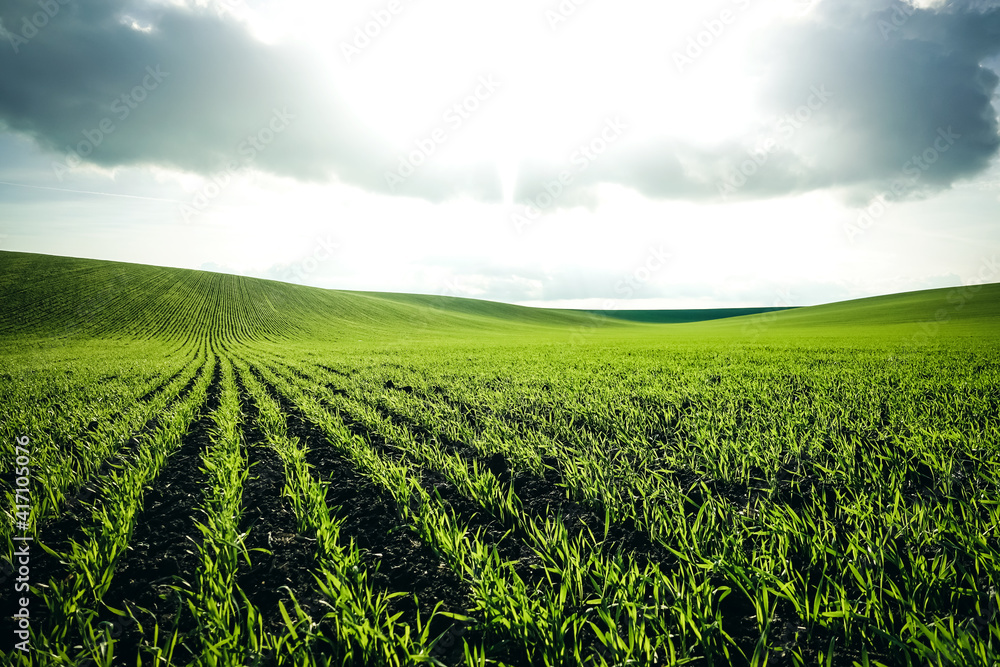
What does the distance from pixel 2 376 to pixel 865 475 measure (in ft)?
85.5

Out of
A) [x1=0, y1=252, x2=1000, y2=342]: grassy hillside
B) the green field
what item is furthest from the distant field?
the green field

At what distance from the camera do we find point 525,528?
3.48m

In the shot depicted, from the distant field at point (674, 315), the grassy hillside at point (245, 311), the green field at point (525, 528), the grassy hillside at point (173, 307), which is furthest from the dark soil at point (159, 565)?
the distant field at point (674, 315)

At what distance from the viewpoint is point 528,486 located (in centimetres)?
457

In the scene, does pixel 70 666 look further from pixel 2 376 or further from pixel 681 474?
pixel 2 376

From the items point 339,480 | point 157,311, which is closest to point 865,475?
point 339,480

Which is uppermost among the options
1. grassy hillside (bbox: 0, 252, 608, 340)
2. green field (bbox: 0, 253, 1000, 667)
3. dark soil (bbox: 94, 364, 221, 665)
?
grassy hillside (bbox: 0, 252, 608, 340)

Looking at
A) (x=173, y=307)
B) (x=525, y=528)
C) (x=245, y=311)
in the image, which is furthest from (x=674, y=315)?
(x=525, y=528)

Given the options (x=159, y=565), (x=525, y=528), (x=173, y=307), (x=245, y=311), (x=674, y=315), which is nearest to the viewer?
(x=159, y=565)

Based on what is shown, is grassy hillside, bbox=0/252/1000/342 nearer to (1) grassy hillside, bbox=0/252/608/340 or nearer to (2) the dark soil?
(1) grassy hillside, bbox=0/252/608/340

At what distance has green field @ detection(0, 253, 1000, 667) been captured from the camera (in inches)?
88.7

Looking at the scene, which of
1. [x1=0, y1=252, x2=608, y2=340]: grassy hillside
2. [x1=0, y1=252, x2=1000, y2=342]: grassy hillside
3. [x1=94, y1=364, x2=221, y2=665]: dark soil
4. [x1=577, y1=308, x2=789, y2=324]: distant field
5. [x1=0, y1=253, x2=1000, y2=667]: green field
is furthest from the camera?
[x1=577, y1=308, x2=789, y2=324]: distant field

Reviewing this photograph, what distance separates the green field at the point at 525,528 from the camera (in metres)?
2.25

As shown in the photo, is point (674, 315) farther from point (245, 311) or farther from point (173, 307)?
point (173, 307)
